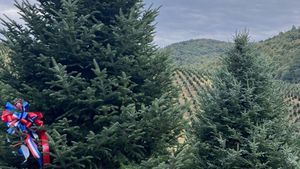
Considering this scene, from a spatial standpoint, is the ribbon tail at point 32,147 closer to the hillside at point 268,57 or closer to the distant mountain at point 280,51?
the hillside at point 268,57

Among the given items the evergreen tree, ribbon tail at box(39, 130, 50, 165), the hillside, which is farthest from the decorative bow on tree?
the evergreen tree

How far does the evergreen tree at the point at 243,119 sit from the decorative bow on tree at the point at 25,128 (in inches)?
102

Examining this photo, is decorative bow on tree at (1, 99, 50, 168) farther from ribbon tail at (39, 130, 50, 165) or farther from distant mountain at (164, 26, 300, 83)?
distant mountain at (164, 26, 300, 83)

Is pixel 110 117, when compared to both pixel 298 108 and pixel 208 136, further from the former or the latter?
pixel 298 108

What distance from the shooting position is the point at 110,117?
626cm

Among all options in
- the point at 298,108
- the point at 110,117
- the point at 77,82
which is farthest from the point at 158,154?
the point at 298,108

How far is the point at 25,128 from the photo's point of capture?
6.05 m

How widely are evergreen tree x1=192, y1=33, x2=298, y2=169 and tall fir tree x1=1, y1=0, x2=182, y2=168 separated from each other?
821 millimetres

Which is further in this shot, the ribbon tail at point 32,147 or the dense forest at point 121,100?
the dense forest at point 121,100

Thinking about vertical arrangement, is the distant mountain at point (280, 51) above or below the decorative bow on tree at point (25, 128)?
above

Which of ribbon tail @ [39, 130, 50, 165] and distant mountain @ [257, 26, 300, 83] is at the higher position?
distant mountain @ [257, 26, 300, 83]

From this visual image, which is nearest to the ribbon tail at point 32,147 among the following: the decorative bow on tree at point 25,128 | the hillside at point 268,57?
the decorative bow on tree at point 25,128

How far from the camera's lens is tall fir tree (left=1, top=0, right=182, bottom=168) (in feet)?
20.2

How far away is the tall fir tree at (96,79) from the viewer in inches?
242
